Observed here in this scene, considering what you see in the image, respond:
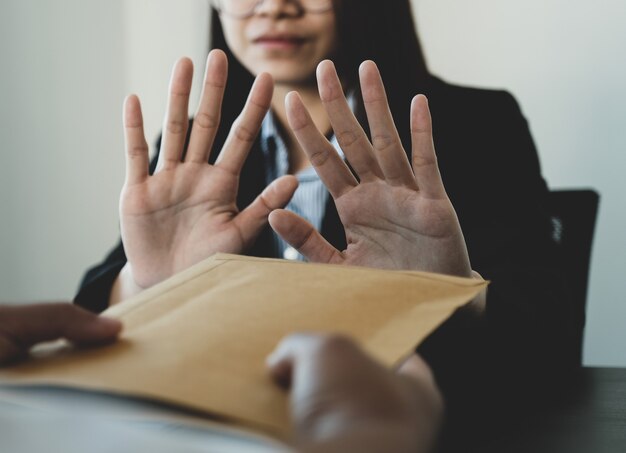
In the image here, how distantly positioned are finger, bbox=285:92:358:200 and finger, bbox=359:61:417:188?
0.15 feet

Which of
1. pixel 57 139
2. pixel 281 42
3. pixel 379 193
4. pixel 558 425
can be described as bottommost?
pixel 57 139

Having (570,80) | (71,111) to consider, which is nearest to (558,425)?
(570,80)

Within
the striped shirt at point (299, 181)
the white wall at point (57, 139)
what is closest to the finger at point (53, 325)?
the striped shirt at point (299, 181)

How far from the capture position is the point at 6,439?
300mm

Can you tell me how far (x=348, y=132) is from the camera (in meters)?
0.77

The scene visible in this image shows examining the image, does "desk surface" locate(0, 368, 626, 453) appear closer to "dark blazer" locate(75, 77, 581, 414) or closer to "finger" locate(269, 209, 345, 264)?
"dark blazer" locate(75, 77, 581, 414)

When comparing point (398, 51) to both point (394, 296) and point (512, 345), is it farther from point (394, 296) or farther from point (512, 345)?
point (394, 296)

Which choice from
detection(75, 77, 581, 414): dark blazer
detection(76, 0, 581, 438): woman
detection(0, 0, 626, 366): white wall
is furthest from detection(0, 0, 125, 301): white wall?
detection(75, 77, 581, 414): dark blazer

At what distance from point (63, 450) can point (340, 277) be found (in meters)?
0.26

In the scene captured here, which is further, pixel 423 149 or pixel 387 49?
pixel 387 49

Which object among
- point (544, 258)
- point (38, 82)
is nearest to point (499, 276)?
point (544, 258)

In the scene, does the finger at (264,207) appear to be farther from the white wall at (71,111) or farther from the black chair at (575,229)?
the white wall at (71,111)

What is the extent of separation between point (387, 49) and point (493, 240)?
36 centimetres

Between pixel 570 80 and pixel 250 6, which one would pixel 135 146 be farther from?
pixel 570 80
